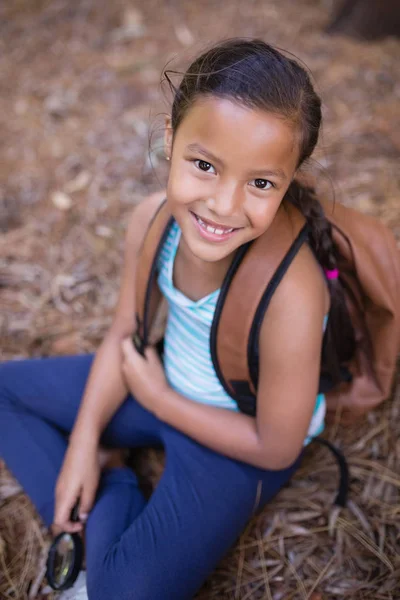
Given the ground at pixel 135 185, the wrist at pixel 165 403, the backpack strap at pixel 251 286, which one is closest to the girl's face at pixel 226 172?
the backpack strap at pixel 251 286

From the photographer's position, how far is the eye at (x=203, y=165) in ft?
4.14

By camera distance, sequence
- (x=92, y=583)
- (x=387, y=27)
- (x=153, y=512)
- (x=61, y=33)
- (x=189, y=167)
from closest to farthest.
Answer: (x=189, y=167) < (x=92, y=583) < (x=153, y=512) < (x=387, y=27) < (x=61, y=33)

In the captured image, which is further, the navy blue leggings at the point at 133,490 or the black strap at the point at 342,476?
the black strap at the point at 342,476

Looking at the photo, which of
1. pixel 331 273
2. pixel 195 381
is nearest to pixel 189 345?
pixel 195 381

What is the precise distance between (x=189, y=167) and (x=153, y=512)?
3.40ft

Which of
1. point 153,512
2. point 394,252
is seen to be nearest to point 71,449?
point 153,512

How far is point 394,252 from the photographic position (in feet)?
5.22

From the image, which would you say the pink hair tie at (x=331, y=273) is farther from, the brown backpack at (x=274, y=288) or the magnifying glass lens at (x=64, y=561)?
the magnifying glass lens at (x=64, y=561)

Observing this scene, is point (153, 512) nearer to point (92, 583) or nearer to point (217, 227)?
point (92, 583)

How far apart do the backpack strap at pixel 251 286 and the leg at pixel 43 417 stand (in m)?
0.61

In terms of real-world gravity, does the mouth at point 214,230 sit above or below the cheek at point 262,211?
below

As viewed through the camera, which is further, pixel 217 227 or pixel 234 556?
pixel 234 556

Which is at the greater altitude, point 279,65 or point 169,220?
point 279,65

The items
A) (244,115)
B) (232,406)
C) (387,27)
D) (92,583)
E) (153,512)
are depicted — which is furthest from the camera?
(387,27)
